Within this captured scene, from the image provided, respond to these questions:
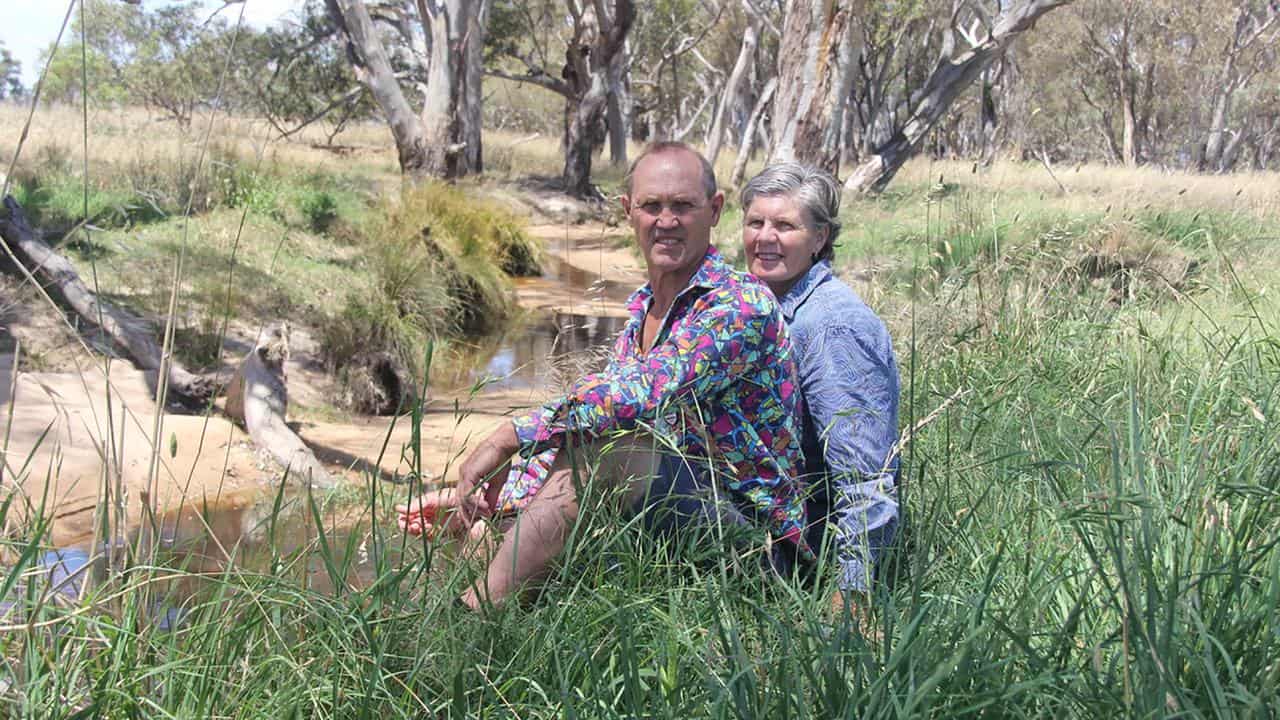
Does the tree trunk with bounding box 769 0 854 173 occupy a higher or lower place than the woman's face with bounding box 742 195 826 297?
higher

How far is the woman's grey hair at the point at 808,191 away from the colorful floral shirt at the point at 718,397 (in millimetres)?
421

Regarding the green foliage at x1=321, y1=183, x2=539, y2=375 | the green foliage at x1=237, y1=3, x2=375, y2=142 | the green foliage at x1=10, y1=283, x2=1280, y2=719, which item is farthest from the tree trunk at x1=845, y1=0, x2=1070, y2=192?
the green foliage at x1=237, y1=3, x2=375, y2=142

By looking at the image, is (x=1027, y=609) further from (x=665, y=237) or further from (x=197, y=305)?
(x=197, y=305)

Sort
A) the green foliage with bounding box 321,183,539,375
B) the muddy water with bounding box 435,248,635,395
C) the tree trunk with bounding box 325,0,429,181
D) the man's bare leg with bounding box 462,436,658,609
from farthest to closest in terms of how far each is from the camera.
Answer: the tree trunk with bounding box 325,0,429,181, the muddy water with bounding box 435,248,635,395, the green foliage with bounding box 321,183,539,375, the man's bare leg with bounding box 462,436,658,609

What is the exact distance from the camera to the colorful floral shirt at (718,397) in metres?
2.17

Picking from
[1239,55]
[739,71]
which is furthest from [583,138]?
[1239,55]

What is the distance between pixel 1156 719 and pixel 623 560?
3.51 ft

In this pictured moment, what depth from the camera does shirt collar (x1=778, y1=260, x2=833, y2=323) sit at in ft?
9.08

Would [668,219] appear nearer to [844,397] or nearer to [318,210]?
[844,397]

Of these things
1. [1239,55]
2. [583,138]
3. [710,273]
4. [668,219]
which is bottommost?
[710,273]

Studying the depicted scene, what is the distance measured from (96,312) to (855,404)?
16.8 ft

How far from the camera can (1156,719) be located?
1.39m

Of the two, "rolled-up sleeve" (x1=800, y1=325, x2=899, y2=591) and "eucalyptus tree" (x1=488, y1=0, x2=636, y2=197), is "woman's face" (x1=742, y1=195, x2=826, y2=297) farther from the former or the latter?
"eucalyptus tree" (x1=488, y1=0, x2=636, y2=197)

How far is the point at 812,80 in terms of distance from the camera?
689 cm
